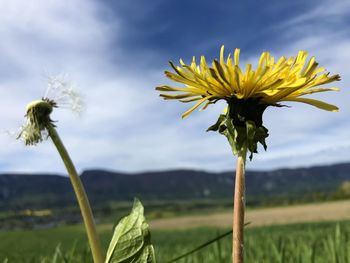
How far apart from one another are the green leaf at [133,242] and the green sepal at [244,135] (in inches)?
15.6

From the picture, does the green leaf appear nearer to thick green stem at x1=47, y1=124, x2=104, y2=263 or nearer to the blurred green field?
thick green stem at x1=47, y1=124, x2=104, y2=263

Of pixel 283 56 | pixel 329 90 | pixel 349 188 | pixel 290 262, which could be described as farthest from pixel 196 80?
pixel 349 188

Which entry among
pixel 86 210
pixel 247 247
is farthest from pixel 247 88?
pixel 247 247

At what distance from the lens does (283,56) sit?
53.2 inches

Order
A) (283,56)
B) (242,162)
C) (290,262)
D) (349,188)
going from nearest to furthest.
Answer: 1. (242,162)
2. (283,56)
3. (290,262)
4. (349,188)

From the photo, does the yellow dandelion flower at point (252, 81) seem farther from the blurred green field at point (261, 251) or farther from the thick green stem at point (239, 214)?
the blurred green field at point (261, 251)

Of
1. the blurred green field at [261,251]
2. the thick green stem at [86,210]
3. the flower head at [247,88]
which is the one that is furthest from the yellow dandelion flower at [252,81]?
the blurred green field at [261,251]

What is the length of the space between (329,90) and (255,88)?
244mm

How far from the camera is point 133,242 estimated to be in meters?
1.55

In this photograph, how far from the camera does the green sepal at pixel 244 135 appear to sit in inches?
50.7

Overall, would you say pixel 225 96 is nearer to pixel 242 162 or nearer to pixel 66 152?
pixel 242 162

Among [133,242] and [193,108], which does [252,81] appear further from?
[133,242]

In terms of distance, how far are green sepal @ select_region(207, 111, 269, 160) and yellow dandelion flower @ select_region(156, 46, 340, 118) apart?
0.07m

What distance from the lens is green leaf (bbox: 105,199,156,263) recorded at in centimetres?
154
